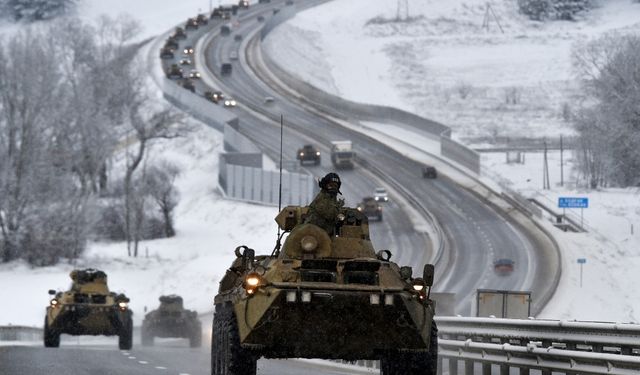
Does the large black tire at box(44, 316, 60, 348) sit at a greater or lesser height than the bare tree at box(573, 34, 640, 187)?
lesser

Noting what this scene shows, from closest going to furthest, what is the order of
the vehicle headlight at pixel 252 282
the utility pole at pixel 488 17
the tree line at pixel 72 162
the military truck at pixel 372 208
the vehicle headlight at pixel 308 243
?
the vehicle headlight at pixel 252 282
the vehicle headlight at pixel 308 243
the tree line at pixel 72 162
the military truck at pixel 372 208
the utility pole at pixel 488 17

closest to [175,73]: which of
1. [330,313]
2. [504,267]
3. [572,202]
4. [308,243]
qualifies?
[572,202]

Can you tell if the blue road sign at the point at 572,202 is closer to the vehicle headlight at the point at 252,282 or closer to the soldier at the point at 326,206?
the soldier at the point at 326,206

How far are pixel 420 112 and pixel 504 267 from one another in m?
62.6

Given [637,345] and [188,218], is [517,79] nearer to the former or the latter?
[188,218]

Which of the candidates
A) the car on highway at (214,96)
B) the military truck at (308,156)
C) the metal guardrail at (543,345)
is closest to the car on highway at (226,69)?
the car on highway at (214,96)

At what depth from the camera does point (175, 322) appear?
139ft

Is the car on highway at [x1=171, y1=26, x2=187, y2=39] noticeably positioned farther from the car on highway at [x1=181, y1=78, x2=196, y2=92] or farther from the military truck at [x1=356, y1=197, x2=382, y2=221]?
the military truck at [x1=356, y1=197, x2=382, y2=221]

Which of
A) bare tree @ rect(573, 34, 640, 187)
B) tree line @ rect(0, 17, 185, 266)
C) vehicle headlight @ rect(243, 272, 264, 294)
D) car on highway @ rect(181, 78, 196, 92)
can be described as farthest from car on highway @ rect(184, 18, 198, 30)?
vehicle headlight @ rect(243, 272, 264, 294)

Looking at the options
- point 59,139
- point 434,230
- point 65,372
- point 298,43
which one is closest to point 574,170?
point 434,230

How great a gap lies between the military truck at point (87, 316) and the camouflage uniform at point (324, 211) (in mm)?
16897

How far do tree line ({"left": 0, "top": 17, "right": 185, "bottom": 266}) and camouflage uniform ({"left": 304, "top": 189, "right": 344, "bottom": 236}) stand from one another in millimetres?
60160

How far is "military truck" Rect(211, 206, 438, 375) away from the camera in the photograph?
16.7m

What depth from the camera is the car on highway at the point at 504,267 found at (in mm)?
72688
